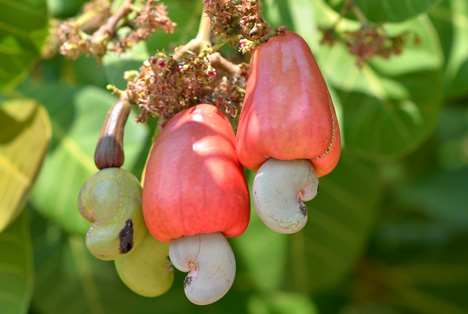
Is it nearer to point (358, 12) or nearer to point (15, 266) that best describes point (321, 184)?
point (358, 12)

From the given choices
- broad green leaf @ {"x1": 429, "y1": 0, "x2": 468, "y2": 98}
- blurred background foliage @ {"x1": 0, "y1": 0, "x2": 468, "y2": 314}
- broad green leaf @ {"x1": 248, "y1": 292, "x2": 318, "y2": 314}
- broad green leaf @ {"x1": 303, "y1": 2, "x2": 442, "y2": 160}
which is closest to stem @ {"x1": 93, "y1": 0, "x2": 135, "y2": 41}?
blurred background foliage @ {"x1": 0, "y1": 0, "x2": 468, "y2": 314}

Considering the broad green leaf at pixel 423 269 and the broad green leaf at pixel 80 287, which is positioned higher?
the broad green leaf at pixel 80 287

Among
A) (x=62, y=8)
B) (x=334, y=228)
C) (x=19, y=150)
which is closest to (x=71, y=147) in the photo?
(x=19, y=150)

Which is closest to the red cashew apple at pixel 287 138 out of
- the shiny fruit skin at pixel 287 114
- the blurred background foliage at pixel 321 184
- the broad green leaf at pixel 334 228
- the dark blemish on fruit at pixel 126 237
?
the shiny fruit skin at pixel 287 114

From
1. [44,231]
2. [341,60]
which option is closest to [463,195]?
[341,60]

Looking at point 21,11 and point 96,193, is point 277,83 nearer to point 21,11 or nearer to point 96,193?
point 96,193

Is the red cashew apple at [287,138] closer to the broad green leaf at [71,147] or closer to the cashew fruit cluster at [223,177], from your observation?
the cashew fruit cluster at [223,177]
